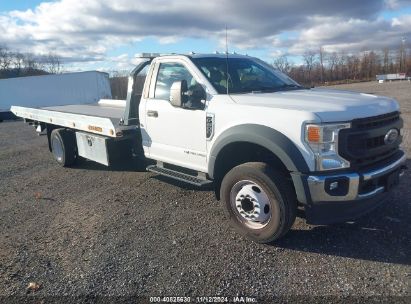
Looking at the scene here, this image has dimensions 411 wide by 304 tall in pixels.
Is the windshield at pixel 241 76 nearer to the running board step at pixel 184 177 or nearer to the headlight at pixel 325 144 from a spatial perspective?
the running board step at pixel 184 177

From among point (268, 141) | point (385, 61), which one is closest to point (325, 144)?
point (268, 141)

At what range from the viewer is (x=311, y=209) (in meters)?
3.90

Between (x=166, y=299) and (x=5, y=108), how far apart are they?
2763cm

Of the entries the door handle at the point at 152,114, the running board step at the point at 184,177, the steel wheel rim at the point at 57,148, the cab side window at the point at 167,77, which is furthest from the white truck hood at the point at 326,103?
the steel wheel rim at the point at 57,148

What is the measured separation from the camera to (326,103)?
404 cm

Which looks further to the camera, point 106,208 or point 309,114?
point 106,208

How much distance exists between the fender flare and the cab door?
0.48 metres

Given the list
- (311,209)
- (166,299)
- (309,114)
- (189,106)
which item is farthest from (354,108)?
(166,299)

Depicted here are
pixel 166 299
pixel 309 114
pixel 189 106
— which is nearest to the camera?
pixel 166 299

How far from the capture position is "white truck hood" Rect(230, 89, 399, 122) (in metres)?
3.77

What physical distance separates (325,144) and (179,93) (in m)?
1.93

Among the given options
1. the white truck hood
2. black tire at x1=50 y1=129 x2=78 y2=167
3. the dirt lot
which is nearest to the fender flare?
the white truck hood

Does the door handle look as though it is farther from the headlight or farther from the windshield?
the headlight

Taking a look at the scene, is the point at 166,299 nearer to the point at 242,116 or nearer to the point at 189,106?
the point at 242,116
